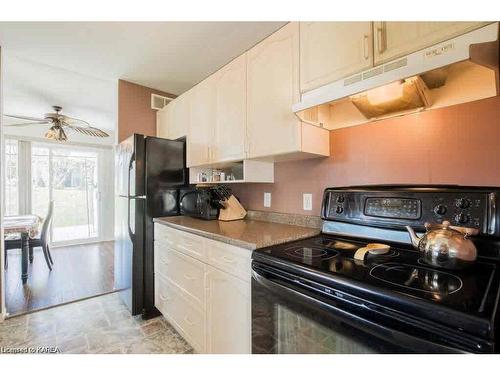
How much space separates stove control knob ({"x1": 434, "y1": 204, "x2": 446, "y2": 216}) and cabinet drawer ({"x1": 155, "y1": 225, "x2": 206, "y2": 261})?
1.23 meters

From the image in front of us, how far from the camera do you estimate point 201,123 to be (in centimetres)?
219

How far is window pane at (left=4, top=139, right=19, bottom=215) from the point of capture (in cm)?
417

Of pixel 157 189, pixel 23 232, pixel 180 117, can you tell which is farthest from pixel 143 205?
pixel 23 232

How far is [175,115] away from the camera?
258cm

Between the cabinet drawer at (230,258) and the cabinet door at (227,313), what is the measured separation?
3 cm

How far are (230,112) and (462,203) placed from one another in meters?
1.50

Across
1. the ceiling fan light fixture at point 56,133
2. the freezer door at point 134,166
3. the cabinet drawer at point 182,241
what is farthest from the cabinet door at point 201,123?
the ceiling fan light fixture at point 56,133

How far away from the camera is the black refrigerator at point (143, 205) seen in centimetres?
207

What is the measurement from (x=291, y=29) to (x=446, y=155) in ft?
3.61

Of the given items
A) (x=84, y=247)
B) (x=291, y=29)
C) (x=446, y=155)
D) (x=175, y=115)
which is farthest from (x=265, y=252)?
(x=84, y=247)

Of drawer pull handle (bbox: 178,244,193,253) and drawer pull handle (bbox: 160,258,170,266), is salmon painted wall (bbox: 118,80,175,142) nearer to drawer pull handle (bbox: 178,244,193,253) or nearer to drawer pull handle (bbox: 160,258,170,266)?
drawer pull handle (bbox: 160,258,170,266)

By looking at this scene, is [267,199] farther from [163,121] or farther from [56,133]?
[56,133]

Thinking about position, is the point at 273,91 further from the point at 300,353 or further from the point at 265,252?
the point at 300,353

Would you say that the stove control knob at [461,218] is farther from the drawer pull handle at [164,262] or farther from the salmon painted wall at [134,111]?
the salmon painted wall at [134,111]
